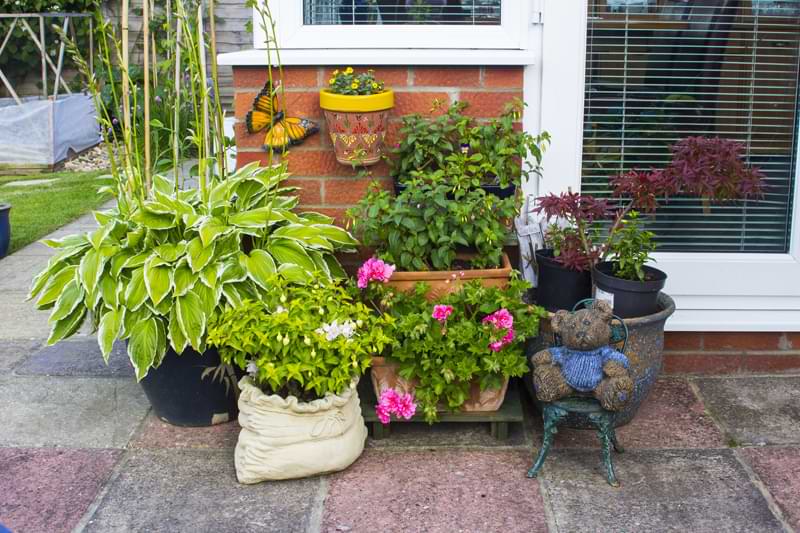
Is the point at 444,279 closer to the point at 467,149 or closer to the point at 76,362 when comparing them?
the point at 467,149

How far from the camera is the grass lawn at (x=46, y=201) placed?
20.9 ft

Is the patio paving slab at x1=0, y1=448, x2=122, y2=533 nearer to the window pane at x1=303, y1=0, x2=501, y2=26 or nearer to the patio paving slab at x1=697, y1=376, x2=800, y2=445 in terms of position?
the window pane at x1=303, y1=0, x2=501, y2=26

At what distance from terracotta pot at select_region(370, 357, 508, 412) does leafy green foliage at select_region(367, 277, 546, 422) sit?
33 mm

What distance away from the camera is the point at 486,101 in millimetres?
3576

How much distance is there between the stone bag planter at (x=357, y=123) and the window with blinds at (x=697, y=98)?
2.68 feet

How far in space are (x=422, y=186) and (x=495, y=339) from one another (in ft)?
1.90

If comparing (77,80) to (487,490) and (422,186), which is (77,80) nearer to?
(422,186)

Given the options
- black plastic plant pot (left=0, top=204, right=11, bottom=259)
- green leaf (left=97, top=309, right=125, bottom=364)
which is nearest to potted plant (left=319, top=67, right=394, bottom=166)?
green leaf (left=97, top=309, right=125, bottom=364)

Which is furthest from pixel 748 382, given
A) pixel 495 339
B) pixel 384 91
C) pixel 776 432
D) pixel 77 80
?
pixel 77 80

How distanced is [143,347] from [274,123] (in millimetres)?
976

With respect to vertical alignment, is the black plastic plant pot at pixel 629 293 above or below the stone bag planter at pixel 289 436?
above

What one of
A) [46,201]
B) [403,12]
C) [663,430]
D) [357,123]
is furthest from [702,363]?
[46,201]

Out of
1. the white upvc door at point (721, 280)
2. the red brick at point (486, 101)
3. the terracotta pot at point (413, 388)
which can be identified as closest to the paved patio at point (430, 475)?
the terracotta pot at point (413, 388)

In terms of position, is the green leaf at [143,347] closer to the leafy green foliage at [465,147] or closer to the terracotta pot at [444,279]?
the terracotta pot at [444,279]
